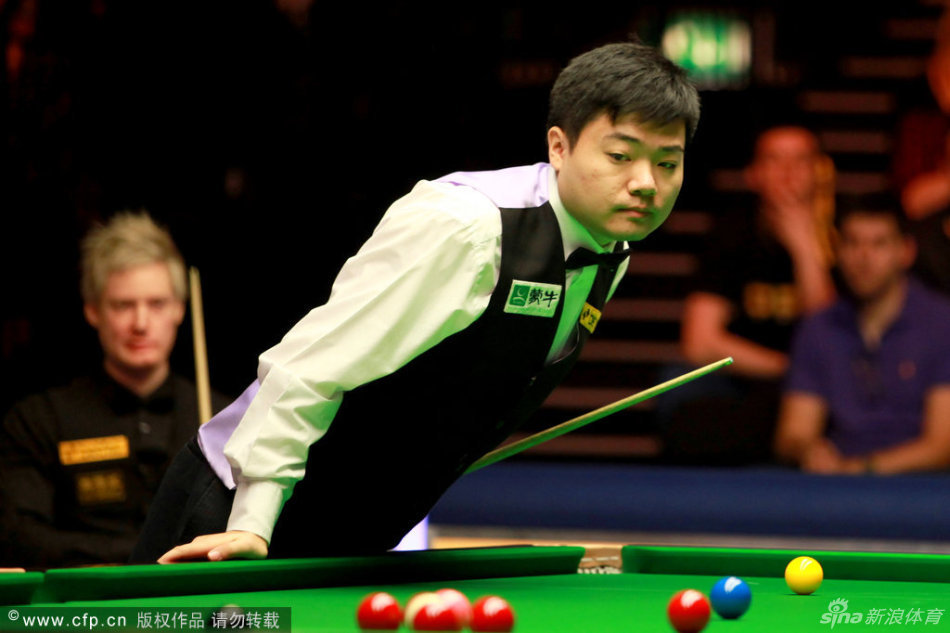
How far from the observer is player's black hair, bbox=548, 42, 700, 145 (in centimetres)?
229

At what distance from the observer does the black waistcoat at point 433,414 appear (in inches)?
91.7

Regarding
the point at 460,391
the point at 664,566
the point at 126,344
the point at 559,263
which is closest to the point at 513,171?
the point at 559,263

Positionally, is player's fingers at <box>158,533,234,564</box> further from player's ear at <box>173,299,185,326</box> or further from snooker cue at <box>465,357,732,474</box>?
player's ear at <box>173,299,185,326</box>

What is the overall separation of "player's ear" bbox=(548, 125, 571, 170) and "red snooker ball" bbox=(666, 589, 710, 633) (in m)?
0.91

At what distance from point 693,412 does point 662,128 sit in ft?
9.08

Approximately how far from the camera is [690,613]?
1766 millimetres

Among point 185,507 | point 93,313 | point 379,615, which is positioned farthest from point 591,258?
point 93,313

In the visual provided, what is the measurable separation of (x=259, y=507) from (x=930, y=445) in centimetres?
337

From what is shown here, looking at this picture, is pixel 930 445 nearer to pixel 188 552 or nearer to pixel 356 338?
pixel 356 338

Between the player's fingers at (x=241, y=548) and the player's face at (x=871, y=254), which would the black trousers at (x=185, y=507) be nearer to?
the player's fingers at (x=241, y=548)

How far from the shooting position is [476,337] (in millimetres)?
2320

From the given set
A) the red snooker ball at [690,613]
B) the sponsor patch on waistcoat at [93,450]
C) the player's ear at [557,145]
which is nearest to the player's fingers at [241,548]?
the red snooker ball at [690,613]

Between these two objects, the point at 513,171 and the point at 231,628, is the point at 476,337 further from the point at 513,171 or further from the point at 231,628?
the point at 231,628

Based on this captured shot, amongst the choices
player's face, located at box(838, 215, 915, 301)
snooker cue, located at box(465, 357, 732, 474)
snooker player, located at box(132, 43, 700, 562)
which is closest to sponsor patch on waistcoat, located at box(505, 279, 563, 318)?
snooker player, located at box(132, 43, 700, 562)
